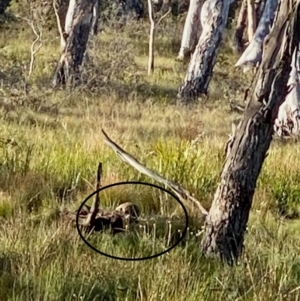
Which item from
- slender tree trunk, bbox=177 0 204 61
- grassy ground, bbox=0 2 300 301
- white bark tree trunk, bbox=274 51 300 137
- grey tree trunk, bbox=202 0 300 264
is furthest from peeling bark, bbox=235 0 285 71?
grey tree trunk, bbox=202 0 300 264

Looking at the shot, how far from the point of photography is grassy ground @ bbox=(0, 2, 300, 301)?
12.3ft

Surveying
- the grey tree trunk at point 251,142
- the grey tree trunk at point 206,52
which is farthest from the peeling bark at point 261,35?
the grey tree trunk at point 251,142

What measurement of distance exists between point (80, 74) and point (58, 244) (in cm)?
806

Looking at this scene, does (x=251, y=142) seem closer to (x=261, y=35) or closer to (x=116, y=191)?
(x=116, y=191)

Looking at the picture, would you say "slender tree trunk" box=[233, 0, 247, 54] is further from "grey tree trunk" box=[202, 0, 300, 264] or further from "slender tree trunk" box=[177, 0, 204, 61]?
"grey tree trunk" box=[202, 0, 300, 264]

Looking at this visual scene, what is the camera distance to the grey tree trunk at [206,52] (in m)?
12.2

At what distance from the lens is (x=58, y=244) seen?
409cm

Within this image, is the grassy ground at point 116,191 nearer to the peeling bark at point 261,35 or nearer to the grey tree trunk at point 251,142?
the grey tree trunk at point 251,142

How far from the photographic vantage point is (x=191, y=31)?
18.7 meters

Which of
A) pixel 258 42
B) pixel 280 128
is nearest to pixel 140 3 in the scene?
pixel 258 42

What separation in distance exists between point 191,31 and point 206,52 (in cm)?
643

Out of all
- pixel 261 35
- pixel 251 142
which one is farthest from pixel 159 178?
pixel 261 35

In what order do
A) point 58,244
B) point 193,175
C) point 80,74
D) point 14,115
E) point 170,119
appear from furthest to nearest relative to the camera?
point 80,74 < point 170,119 < point 14,115 < point 193,175 < point 58,244

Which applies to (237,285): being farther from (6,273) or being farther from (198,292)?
(6,273)
